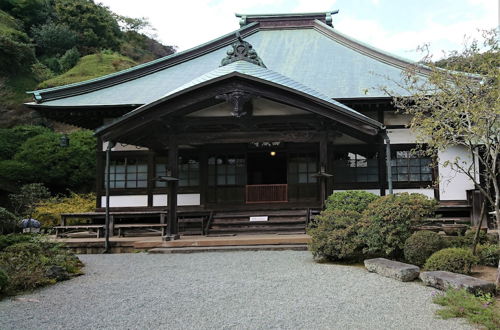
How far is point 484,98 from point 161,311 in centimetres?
515

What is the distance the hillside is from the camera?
1022 inches

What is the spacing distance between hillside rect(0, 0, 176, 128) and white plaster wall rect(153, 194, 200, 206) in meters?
15.6

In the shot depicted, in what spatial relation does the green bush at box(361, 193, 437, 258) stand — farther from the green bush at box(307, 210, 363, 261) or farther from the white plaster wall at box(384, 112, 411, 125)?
the white plaster wall at box(384, 112, 411, 125)

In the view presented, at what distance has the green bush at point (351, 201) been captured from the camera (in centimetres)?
899

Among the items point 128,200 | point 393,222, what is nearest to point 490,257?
point 393,222

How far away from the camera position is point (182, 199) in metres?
13.4

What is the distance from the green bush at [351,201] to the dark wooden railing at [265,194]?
142 inches

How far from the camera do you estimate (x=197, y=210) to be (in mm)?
12883

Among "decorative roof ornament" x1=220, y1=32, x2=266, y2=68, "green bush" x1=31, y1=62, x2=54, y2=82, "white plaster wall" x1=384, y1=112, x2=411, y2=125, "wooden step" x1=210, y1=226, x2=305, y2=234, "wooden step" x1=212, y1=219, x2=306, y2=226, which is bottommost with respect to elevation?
"wooden step" x1=210, y1=226, x2=305, y2=234

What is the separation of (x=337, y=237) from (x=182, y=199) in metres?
7.16

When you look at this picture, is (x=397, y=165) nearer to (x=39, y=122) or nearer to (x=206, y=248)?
(x=206, y=248)

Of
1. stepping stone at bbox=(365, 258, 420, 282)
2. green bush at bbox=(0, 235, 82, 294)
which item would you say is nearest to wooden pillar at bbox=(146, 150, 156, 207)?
green bush at bbox=(0, 235, 82, 294)

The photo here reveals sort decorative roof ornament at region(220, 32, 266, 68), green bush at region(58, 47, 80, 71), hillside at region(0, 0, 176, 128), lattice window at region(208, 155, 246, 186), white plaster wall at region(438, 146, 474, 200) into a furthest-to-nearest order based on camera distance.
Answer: green bush at region(58, 47, 80, 71), hillside at region(0, 0, 176, 128), lattice window at region(208, 155, 246, 186), white plaster wall at region(438, 146, 474, 200), decorative roof ornament at region(220, 32, 266, 68)

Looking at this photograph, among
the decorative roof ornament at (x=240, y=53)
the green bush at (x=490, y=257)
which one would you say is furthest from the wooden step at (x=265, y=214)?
the green bush at (x=490, y=257)
